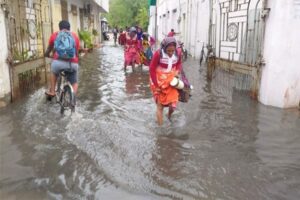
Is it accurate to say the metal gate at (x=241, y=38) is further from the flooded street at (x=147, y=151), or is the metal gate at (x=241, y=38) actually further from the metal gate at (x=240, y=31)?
the flooded street at (x=147, y=151)

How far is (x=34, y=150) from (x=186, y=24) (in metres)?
16.9

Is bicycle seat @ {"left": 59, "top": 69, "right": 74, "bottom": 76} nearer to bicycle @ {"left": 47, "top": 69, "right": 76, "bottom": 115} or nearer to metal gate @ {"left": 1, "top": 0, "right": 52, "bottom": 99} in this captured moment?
bicycle @ {"left": 47, "top": 69, "right": 76, "bottom": 115}

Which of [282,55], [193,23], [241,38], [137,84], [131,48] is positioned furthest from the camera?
[193,23]

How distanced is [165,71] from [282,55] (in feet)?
9.48

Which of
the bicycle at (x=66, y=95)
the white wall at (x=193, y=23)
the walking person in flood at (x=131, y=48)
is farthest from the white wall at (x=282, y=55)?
the white wall at (x=193, y=23)

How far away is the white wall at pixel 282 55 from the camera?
7.21 m

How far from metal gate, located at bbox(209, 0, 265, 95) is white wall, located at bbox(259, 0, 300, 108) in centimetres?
38

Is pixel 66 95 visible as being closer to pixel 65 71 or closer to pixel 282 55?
pixel 65 71

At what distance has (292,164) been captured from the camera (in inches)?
186

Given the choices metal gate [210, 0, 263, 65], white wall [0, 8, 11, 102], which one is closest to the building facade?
white wall [0, 8, 11, 102]

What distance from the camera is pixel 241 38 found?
946 cm

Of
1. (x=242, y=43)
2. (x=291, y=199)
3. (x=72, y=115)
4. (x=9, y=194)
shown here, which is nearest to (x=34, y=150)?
(x=9, y=194)

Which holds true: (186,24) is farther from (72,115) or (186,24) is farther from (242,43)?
(72,115)

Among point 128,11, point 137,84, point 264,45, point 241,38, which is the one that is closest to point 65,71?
point 137,84
